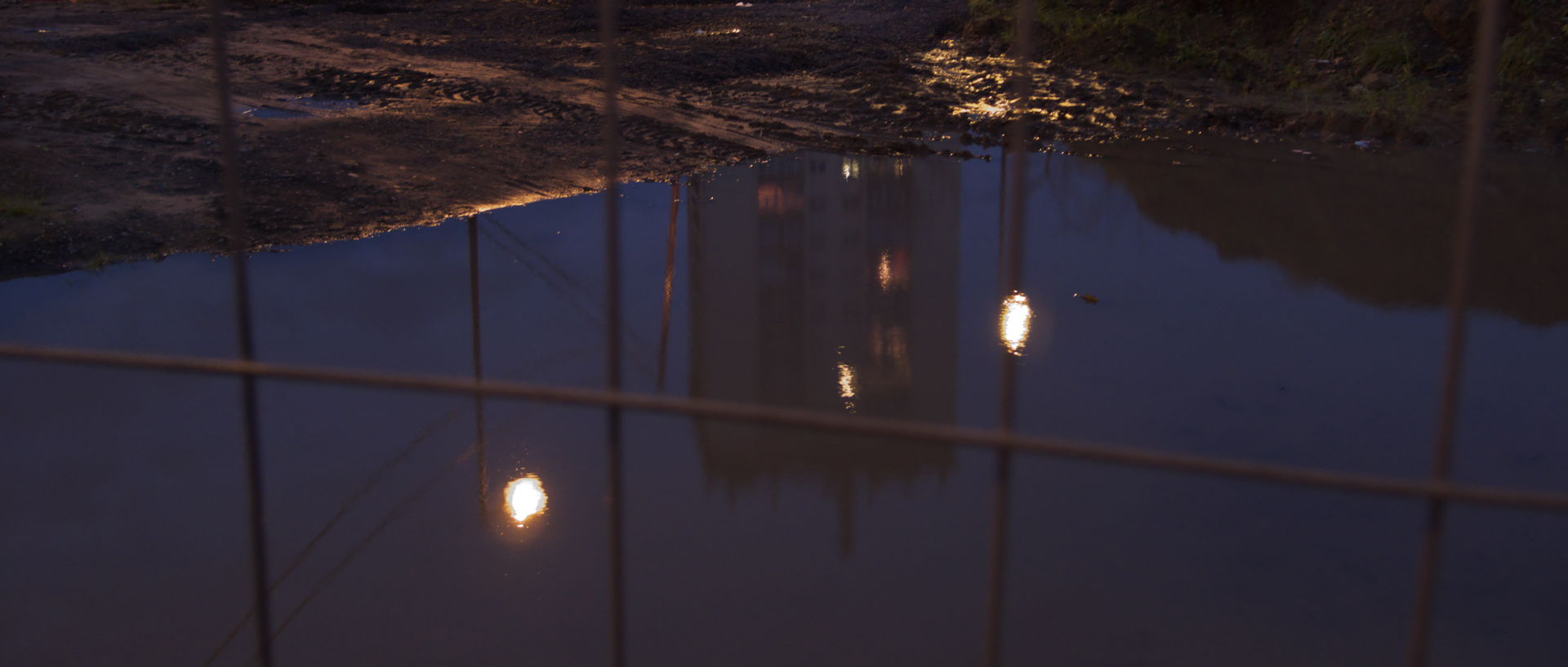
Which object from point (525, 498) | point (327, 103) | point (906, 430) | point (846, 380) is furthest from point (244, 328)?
point (327, 103)

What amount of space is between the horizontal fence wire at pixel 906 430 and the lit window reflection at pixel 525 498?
114 inches

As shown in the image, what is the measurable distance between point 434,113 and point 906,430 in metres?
9.89

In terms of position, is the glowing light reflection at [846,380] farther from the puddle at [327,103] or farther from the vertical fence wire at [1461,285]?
the puddle at [327,103]

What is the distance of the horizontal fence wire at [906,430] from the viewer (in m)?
1.58

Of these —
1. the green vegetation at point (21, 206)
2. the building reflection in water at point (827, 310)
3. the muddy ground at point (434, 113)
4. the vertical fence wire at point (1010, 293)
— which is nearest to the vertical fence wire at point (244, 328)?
the vertical fence wire at point (1010, 293)

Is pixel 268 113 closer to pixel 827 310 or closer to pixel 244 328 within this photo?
pixel 827 310

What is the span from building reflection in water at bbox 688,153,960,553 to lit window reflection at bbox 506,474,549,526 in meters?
0.74

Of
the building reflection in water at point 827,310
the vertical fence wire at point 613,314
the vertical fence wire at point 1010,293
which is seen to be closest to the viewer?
the vertical fence wire at point 1010,293

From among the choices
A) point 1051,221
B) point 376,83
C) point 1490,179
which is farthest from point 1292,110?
point 376,83

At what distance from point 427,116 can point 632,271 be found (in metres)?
4.00

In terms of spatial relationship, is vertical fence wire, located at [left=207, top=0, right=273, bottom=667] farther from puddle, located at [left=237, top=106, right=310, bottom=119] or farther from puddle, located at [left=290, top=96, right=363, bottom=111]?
puddle, located at [left=290, top=96, right=363, bottom=111]

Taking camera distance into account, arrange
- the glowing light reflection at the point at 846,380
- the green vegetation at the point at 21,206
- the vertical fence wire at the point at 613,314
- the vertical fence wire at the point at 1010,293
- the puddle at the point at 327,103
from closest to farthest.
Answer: the vertical fence wire at the point at 1010,293
the vertical fence wire at the point at 613,314
the glowing light reflection at the point at 846,380
the green vegetation at the point at 21,206
the puddle at the point at 327,103

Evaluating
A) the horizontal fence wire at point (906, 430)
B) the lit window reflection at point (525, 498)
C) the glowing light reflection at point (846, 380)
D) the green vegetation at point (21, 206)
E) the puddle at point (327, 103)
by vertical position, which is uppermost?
the puddle at point (327, 103)

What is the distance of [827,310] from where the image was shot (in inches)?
287
